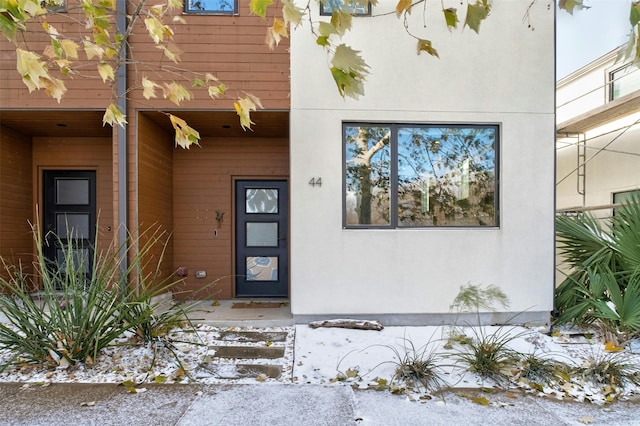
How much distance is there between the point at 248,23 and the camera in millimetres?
4594

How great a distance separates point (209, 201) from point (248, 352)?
272 cm

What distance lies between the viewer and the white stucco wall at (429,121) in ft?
14.8

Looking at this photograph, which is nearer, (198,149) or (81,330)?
(81,330)

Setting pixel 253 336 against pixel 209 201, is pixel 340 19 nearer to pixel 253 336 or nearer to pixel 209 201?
pixel 253 336

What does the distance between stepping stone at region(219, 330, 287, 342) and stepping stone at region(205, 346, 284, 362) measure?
0.69 ft

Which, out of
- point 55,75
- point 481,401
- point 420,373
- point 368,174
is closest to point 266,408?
point 420,373

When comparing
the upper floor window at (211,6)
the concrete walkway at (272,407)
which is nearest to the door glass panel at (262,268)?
the concrete walkway at (272,407)

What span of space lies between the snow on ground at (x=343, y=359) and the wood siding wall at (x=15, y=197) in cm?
244

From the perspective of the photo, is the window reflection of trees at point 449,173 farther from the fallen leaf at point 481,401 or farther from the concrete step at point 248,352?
the concrete step at point 248,352

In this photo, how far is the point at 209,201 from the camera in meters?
5.70

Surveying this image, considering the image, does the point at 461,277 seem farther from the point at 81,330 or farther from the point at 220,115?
the point at 81,330

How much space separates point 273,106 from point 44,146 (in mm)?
3762

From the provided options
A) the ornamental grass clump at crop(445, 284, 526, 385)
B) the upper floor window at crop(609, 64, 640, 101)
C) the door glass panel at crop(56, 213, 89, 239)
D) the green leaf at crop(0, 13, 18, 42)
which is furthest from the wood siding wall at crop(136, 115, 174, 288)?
the upper floor window at crop(609, 64, 640, 101)

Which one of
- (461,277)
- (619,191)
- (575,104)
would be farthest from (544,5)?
(575,104)
